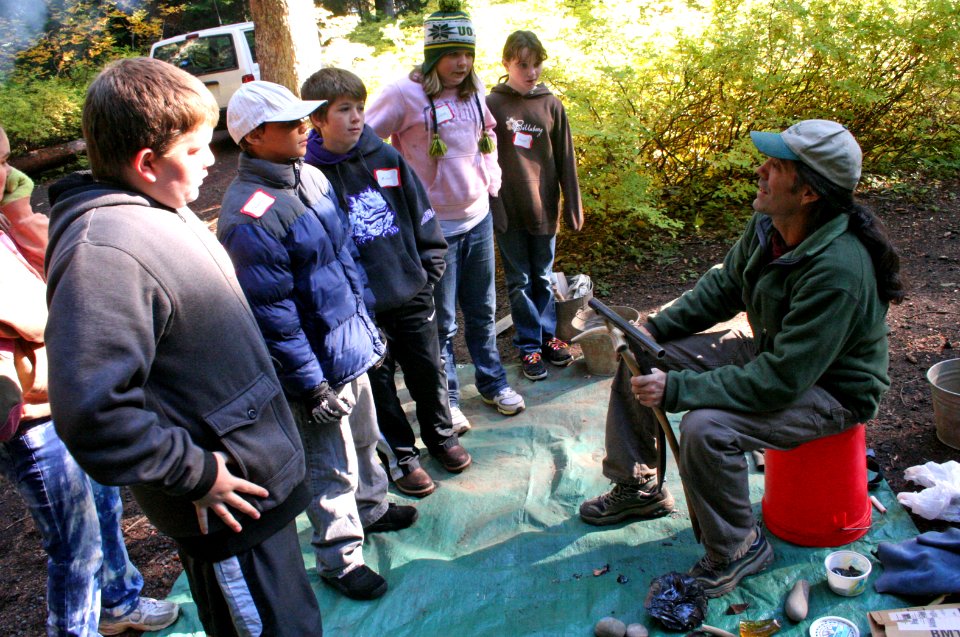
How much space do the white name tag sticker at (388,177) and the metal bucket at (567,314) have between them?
185 cm

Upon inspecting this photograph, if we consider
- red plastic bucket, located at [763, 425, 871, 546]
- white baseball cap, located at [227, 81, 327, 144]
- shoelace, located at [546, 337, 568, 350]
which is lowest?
shoelace, located at [546, 337, 568, 350]

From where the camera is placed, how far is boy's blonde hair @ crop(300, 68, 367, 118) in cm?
263

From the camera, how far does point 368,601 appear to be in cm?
261

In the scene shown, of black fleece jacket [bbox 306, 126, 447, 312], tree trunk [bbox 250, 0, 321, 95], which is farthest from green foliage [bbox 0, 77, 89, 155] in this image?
black fleece jacket [bbox 306, 126, 447, 312]

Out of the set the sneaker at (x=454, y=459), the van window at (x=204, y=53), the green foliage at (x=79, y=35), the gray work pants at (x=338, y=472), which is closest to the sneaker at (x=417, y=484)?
the sneaker at (x=454, y=459)

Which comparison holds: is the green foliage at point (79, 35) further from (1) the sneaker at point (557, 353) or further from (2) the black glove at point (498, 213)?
(1) the sneaker at point (557, 353)

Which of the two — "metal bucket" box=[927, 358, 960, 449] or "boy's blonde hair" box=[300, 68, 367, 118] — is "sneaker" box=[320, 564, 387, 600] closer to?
"boy's blonde hair" box=[300, 68, 367, 118]

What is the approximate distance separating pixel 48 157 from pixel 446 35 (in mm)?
10982

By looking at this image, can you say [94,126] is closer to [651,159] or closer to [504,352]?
[504,352]

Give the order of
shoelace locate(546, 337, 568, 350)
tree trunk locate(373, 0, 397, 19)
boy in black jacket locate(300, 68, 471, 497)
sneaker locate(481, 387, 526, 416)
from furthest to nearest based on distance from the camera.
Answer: tree trunk locate(373, 0, 397, 19) → shoelace locate(546, 337, 568, 350) → sneaker locate(481, 387, 526, 416) → boy in black jacket locate(300, 68, 471, 497)

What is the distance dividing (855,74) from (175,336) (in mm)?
6215

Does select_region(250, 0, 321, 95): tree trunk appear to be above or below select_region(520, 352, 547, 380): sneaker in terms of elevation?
above

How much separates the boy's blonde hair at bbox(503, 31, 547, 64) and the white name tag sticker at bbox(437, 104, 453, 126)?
0.64 metres

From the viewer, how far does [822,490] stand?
2.47 meters
